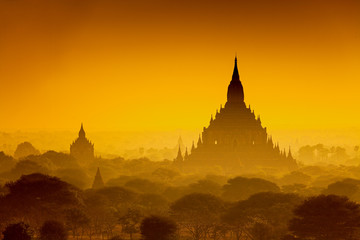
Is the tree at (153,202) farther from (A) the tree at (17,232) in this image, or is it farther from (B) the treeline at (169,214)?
(A) the tree at (17,232)

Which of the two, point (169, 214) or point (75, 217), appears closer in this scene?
point (75, 217)

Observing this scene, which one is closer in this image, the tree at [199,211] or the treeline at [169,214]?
the treeline at [169,214]

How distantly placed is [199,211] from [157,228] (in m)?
7.62

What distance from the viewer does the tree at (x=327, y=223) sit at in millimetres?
47781

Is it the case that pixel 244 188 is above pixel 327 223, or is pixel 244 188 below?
above

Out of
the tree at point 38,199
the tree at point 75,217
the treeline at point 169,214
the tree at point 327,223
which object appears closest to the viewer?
the tree at point 327,223

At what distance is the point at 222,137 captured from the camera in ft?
402

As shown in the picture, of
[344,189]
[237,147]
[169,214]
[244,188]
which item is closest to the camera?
[169,214]

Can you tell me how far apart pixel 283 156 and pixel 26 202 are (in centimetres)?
7599

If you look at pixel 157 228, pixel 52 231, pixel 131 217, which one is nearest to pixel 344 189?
pixel 131 217

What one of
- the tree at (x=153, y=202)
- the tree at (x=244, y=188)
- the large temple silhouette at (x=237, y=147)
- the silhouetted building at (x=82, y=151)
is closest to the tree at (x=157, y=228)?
the tree at (x=153, y=202)

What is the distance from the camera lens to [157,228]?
2023 inches

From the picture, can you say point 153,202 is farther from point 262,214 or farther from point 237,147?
point 237,147

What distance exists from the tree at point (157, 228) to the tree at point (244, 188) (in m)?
25.2
